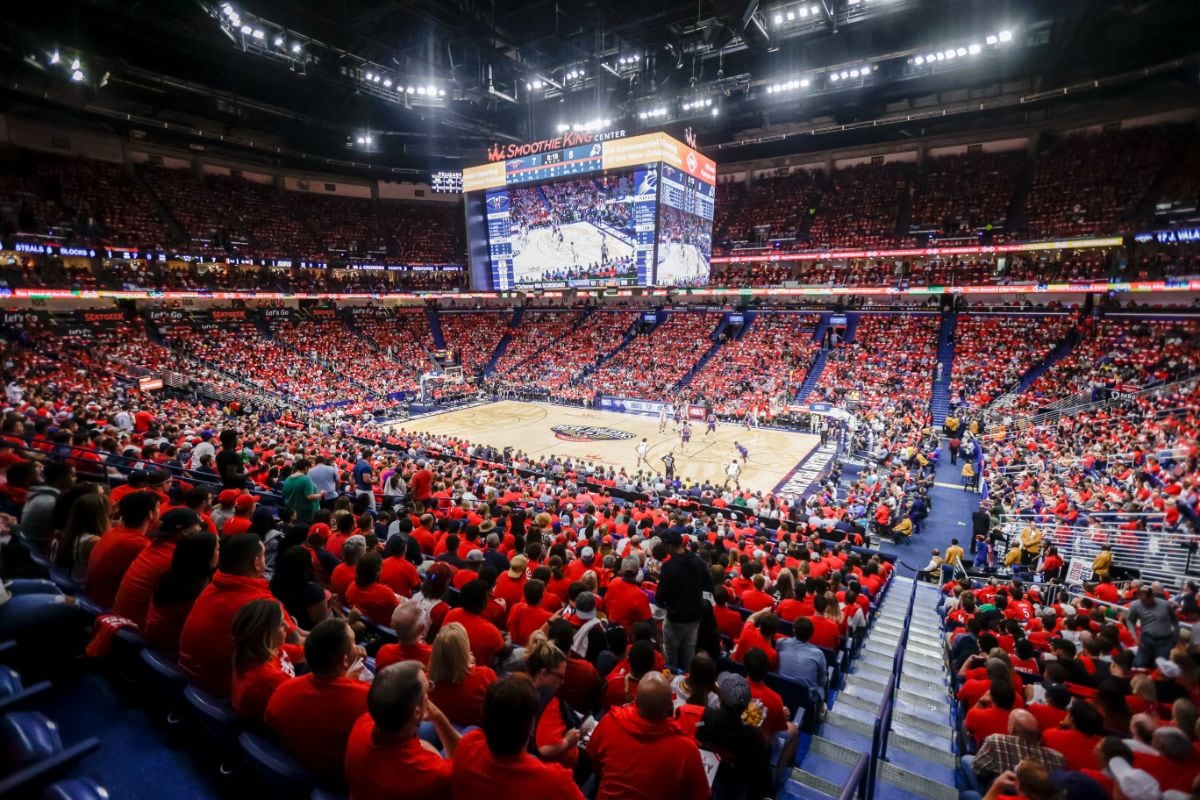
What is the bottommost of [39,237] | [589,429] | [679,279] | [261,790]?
[589,429]

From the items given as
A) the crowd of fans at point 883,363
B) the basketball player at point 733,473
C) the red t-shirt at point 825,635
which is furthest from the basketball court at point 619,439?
the red t-shirt at point 825,635

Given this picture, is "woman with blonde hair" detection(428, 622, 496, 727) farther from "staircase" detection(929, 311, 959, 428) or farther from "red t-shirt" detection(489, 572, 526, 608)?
"staircase" detection(929, 311, 959, 428)

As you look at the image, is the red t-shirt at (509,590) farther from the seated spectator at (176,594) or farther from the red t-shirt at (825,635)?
the red t-shirt at (825,635)

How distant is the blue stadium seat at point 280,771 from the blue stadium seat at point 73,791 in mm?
569

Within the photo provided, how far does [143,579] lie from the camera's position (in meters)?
3.95

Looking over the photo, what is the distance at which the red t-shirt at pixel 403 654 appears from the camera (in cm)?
368

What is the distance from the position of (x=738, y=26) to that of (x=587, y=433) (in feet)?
63.9

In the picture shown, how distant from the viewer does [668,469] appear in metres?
22.1

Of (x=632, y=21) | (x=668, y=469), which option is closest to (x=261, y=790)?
(x=668, y=469)

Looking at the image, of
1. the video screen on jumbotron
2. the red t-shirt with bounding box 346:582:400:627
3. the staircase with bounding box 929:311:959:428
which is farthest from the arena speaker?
the red t-shirt with bounding box 346:582:400:627

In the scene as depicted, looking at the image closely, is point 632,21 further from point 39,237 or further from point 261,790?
point 39,237

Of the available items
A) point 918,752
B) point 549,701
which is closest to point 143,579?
point 549,701

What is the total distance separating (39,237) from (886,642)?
45.9m

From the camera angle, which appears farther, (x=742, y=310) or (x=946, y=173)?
(x=742, y=310)
